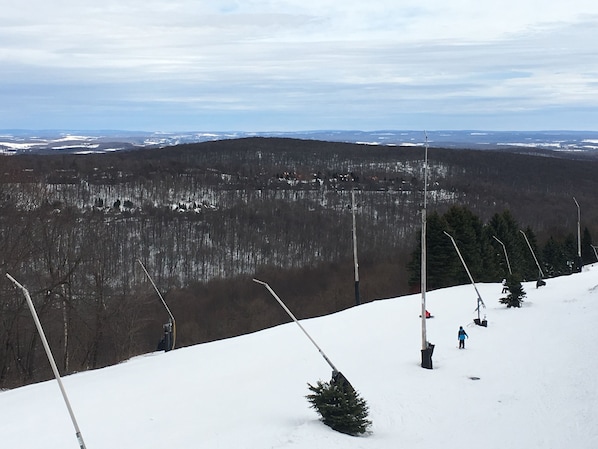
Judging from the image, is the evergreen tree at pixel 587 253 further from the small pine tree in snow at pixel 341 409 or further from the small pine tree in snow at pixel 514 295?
the small pine tree in snow at pixel 341 409

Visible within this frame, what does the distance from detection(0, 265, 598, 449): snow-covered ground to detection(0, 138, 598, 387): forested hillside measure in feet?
30.8

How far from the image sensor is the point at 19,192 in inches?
1169

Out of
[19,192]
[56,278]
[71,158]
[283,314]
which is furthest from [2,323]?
[71,158]

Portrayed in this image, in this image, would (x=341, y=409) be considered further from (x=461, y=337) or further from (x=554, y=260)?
(x=554, y=260)

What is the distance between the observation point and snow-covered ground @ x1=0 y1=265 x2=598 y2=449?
1491 centimetres

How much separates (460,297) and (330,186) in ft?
363

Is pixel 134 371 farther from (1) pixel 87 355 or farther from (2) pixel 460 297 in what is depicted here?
(2) pixel 460 297

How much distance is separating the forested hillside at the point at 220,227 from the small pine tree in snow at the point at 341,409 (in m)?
17.4

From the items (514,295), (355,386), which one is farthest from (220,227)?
(355,386)

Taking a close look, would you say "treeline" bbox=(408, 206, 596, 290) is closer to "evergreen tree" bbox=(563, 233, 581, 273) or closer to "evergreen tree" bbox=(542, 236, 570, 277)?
"evergreen tree" bbox=(542, 236, 570, 277)

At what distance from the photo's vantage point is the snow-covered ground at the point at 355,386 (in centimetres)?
1491

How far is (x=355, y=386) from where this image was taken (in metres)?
19.4

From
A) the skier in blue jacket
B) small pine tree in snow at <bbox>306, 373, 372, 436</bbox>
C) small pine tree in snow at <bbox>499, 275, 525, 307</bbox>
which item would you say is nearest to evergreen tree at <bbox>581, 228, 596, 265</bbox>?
small pine tree in snow at <bbox>499, 275, 525, 307</bbox>

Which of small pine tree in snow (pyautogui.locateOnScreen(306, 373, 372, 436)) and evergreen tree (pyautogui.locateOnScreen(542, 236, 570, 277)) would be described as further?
evergreen tree (pyautogui.locateOnScreen(542, 236, 570, 277))
